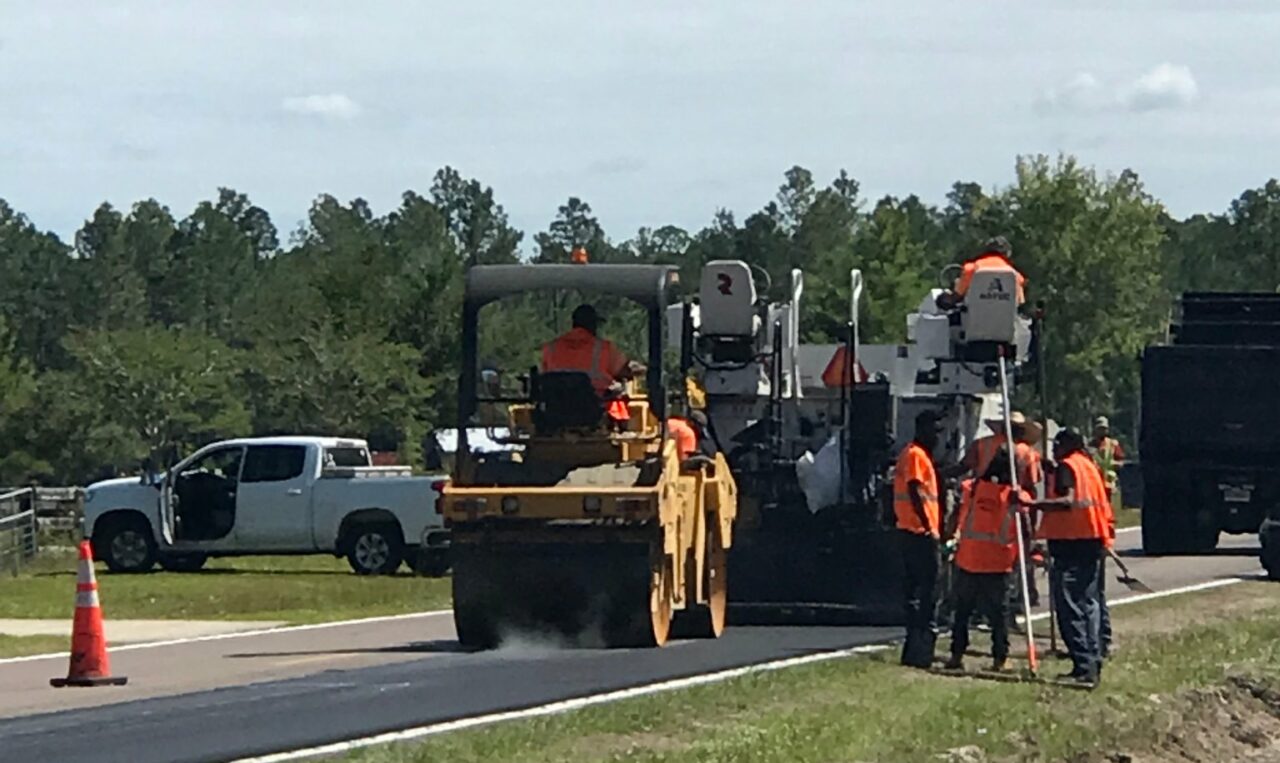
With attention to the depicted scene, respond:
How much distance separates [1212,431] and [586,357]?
1576 cm

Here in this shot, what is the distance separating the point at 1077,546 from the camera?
16250 millimetres

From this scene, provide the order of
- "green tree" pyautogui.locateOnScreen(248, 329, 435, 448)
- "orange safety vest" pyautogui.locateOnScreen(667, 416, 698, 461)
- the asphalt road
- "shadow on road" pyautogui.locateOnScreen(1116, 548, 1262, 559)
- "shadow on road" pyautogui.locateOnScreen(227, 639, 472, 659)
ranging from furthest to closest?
"green tree" pyautogui.locateOnScreen(248, 329, 435, 448) < "shadow on road" pyautogui.locateOnScreen(1116, 548, 1262, 559) < "shadow on road" pyautogui.locateOnScreen(227, 639, 472, 659) < "orange safety vest" pyautogui.locateOnScreen(667, 416, 698, 461) < the asphalt road

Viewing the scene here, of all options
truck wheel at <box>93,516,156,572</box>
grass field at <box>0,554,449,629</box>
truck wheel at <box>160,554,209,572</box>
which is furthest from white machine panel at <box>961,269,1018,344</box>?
truck wheel at <box>93,516,156,572</box>

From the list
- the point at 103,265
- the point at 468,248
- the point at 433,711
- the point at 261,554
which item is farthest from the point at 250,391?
the point at 433,711

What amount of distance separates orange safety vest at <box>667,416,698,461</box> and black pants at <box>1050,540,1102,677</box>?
10.3 feet

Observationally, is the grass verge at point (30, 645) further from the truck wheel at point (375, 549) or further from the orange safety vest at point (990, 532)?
the truck wheel at point (375, 549)

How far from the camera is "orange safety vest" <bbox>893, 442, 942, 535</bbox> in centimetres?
1666

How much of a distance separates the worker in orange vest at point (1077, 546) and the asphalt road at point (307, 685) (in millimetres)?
2336

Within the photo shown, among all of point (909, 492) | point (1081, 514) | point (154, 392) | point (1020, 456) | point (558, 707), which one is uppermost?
point (154, 392)

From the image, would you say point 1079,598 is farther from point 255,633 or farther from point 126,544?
point 126,544

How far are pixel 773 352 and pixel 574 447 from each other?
3.44 m

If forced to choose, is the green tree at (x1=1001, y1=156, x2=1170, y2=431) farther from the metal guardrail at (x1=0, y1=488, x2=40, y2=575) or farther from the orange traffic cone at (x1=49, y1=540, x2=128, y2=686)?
the orange traffic cone at (x1=49, y1=540, x2=128, y2=686)

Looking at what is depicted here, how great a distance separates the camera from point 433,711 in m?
14.4

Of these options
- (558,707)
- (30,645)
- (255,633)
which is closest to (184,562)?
(255,633)
